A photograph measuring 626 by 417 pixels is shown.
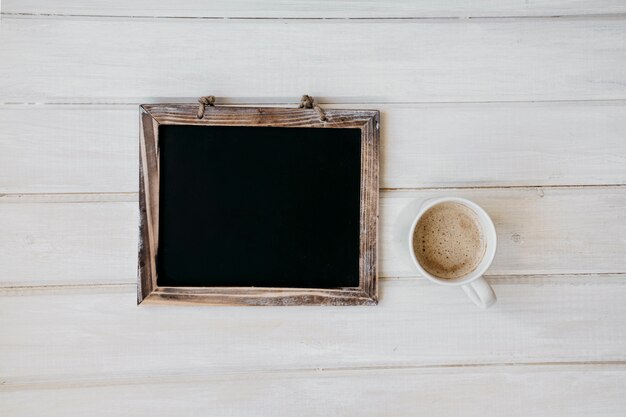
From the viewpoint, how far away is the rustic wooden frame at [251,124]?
2.87 feet

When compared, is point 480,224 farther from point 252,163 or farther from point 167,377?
point 167,377

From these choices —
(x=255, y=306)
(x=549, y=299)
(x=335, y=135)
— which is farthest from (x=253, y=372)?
(x=549, y=299)

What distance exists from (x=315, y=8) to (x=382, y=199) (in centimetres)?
37

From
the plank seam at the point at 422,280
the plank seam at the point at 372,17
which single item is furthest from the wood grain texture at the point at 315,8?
the plank seam at the point at 422,280

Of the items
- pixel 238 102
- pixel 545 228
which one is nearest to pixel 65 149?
pixel 238 102

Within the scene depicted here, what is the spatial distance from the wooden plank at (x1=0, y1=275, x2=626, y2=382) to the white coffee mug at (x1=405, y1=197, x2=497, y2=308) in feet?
0.31

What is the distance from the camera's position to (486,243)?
33.0 inches

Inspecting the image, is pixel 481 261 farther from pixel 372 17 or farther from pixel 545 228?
pixel 372 17

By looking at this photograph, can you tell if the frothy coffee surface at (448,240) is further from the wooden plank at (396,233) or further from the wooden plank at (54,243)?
the wooden plank at (54,243)

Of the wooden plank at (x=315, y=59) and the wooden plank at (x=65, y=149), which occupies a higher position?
the wooden plank at (x=315, y=59)

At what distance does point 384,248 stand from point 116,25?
0.63m

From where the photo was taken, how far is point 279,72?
909 millimetres

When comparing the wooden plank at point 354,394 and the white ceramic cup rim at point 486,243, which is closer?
the white ceramic cup rim at point 486,243

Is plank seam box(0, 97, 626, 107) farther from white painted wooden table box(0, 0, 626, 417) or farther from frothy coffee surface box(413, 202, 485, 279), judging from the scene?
frothy coffee surface box(413, 202, 485, 279)
